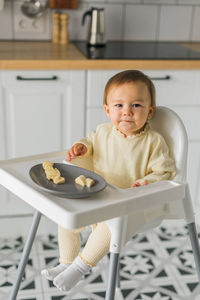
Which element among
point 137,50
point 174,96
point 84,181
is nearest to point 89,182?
point 84,181

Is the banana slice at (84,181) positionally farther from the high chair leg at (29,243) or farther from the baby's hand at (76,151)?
the high chair leg at (29,243)

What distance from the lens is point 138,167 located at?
1.49m

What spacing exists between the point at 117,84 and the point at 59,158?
316 mm

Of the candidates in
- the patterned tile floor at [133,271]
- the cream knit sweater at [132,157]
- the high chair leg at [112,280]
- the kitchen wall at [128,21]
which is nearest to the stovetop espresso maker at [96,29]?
the kitchen wall at [128,21]

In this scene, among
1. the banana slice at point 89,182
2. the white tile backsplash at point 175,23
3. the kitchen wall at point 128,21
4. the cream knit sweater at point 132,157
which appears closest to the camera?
the banana slice at point 89,182

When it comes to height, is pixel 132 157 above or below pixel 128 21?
below

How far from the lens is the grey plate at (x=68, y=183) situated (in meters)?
1.20

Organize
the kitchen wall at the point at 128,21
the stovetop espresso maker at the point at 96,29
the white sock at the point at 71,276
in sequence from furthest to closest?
the kitchen wall at the point at 128,21 → the stovetop espresso maker at the point at 96,29 → the white sock at the point at 71,276

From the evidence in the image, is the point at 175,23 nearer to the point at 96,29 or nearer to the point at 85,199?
the point at 96,29

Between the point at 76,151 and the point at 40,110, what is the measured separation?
847mm

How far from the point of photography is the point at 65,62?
219cm

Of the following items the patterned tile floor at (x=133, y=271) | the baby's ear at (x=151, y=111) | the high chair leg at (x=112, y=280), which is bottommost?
the patterned tile floor at (x=133, y=271)

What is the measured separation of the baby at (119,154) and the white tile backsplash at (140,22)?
1.46 meters

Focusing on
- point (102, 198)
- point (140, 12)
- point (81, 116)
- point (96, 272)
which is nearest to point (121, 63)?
point (81, 116)
